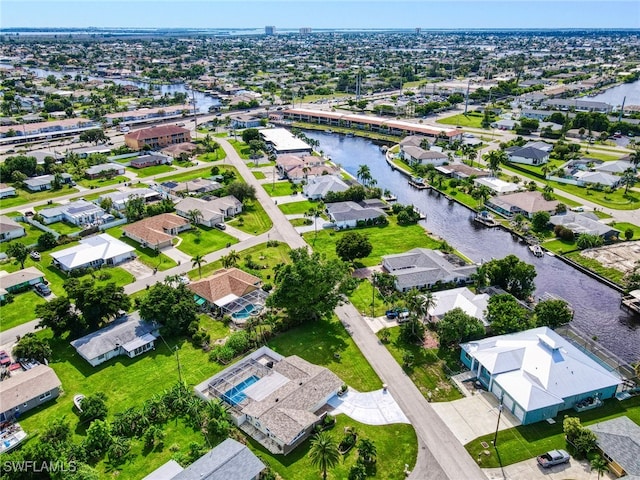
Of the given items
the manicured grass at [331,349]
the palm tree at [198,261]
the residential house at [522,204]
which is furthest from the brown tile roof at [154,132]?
the manicured grass at [331,349]

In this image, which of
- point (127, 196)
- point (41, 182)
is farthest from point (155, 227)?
point (41, 182)

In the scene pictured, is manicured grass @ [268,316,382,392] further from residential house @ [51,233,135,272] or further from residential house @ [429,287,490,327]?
residential house @ [51,233,135,272]

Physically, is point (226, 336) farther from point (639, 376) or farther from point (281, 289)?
point (639, 376)

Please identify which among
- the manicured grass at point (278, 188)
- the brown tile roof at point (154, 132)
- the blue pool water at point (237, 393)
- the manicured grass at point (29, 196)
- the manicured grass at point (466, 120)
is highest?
the brown tile roof at point (154, 132)

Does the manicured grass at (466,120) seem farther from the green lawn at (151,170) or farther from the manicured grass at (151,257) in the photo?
the manicured grass at (151,257)

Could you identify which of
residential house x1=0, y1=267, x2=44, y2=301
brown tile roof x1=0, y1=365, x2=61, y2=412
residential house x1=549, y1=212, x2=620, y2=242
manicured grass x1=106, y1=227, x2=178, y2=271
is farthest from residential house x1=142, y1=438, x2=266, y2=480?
residential house x1=549, y1=212, x2=620, y2=242

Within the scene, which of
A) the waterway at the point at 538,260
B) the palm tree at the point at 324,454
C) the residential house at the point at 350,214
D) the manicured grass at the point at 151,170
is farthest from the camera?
the manicured grass at the point at 151,170

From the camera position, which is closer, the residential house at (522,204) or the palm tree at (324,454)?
the palm tree at (324,454)

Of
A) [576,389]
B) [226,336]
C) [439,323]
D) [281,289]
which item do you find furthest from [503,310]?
[226,336]
